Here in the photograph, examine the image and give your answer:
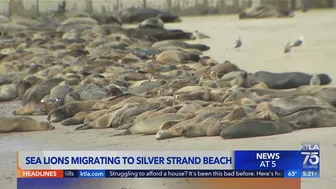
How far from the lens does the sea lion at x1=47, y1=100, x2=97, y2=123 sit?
10.2 meters

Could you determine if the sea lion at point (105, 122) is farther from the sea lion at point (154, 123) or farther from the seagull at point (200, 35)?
the seagull at point (200, 35)

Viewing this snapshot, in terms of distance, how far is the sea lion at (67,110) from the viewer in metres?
10.2

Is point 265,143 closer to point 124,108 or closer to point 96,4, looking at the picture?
point 124,108

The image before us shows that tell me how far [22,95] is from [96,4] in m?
19.9

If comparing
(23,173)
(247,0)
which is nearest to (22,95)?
(23,173)

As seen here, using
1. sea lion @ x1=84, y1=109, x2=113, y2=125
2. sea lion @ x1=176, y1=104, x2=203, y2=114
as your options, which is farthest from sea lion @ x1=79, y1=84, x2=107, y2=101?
sea lion @ x1=176, y1=104, x2=203, y2=114

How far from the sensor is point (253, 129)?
7.73 m

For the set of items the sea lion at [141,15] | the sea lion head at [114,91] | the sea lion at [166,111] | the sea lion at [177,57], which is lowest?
the sea lion at [141,15]

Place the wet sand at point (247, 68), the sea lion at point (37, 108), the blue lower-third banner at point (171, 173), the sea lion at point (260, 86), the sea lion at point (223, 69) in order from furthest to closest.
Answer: the sea lion at point (223, 69)
the sea lion at point (37, 108)
the sea lion at point (260, 86)
the wet sand at point (247, 68)
the blue lower-third banner at point (171, 173)

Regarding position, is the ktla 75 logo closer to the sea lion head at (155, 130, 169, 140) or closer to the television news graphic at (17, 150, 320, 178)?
the television news graphic at (17, 150, 320, 178)

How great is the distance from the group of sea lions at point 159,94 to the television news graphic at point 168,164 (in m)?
2.12

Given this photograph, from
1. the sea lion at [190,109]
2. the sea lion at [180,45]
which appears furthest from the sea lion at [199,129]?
the sea lion at [180,45]

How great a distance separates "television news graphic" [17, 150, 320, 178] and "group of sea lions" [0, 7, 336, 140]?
212 centimetres

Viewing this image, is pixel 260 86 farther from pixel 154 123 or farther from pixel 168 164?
pixel 168 164
